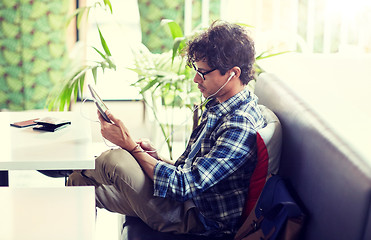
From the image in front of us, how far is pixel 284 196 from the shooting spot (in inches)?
55.2

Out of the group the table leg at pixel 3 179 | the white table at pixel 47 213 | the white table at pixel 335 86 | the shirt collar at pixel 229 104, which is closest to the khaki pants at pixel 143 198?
the white table at pixel 47 213

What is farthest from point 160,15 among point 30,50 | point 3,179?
point 3,179

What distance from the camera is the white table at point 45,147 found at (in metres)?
1.59

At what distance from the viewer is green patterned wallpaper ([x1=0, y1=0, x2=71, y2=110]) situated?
4.16 m

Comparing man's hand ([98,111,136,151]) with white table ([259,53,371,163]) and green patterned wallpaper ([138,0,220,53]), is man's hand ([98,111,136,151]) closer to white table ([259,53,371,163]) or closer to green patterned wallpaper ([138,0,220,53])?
white table ([259,53,371,163])

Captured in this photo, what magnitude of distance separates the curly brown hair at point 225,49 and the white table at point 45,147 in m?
0.52

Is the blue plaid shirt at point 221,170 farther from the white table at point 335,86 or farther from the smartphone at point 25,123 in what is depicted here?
the smartphone at point 25,123

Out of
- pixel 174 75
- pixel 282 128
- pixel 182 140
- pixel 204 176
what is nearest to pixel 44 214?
pixel 204 176

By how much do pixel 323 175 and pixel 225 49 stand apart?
70 centimetres

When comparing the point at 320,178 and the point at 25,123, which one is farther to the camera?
the point at 25,123

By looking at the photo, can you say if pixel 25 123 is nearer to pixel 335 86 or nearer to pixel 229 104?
pixel 229 104

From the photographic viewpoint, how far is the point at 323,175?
1312 millimetres

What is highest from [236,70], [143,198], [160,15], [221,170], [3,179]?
[160,15]

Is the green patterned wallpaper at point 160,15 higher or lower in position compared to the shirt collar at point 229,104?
higher
